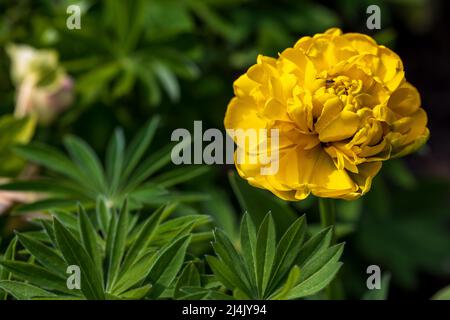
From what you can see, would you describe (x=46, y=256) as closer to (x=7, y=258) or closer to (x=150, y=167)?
(x=7, y=258)

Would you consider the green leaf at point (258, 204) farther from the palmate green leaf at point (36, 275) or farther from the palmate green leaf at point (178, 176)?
the palmate green leaf at point (36, 275)

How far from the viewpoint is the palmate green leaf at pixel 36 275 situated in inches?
29.6

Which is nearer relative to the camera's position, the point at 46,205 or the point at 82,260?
the point at 82,260

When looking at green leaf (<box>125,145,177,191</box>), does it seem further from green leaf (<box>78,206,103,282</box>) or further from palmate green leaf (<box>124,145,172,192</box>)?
green leaf (<box>78,206,103,282</box>)

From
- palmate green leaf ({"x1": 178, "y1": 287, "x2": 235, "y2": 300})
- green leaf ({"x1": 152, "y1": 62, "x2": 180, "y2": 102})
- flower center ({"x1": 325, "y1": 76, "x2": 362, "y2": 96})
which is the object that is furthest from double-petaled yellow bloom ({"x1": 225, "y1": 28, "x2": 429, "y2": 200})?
green leaf ({"x1": 152, "y1": 62, "x2": 180, "y2": 102})

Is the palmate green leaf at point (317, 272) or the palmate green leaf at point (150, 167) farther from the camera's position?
the palmate green leaf at point (150, 167)

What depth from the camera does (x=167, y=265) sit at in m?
0.75

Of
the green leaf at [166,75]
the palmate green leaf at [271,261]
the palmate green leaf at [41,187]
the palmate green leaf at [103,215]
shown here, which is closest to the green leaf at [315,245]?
the palmate green leaf at [271,261]

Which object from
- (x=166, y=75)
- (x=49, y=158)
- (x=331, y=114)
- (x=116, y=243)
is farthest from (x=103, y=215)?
(x=166, y=75)

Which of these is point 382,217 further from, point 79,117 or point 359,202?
point 79,117

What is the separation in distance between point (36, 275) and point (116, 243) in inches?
3.3

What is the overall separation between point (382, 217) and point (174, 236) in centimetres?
105

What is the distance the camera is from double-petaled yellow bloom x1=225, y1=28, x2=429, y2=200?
0.71 meters
